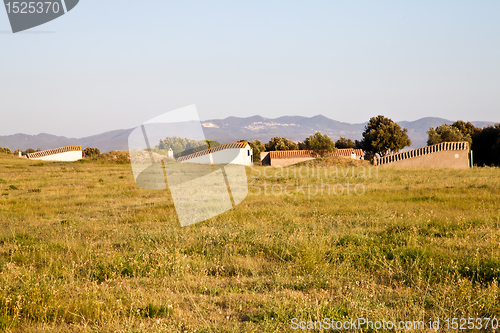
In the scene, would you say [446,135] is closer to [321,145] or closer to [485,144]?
[485,144]

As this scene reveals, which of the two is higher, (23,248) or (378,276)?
(23,248)

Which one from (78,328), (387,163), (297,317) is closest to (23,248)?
(78,328)

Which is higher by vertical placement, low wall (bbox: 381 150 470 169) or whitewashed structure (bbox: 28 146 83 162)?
whitewashed structure (bbox: 28 146 83 162)

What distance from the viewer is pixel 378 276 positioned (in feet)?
15.3

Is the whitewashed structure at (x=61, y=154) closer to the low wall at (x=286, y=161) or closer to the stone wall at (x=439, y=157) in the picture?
the low wall at (x=286, y=161)

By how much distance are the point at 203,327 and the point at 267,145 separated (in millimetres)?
77704

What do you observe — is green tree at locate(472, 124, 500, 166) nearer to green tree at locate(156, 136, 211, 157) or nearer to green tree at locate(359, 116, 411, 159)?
green tree at locate(359, 116, 411, 159)

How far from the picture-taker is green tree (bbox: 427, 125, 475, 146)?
53375 mm

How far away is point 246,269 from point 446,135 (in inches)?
2436

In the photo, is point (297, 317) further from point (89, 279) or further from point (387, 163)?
point (387, 163)

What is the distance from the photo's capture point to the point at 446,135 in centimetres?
5516

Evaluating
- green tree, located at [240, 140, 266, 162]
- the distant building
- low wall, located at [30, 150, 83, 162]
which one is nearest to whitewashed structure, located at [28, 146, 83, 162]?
low wall, located at [30, 150, 83, 162]

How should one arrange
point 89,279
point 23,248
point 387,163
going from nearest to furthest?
1. point 89,279
2. point 23,248
3. point 387,163

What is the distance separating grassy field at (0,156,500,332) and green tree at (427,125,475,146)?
52819 mm
